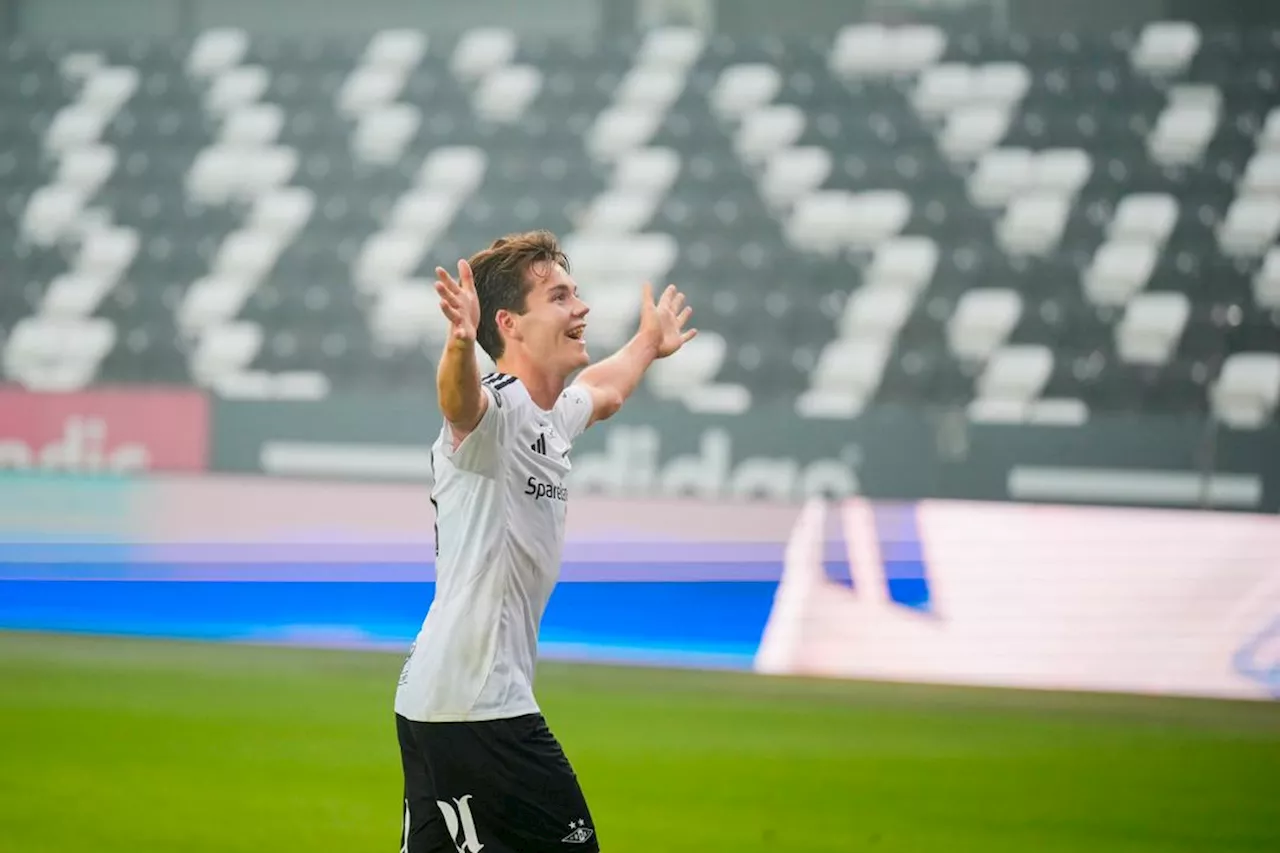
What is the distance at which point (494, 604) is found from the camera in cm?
362

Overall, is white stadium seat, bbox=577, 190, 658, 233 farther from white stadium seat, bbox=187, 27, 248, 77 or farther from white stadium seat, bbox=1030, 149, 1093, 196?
white stadium seat, bbox=187, 27, 248, 77

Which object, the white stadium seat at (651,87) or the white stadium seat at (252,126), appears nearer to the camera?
the white stadium seat at (651,87)

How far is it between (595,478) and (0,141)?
9400 millimetres

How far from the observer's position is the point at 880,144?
15.2 metres

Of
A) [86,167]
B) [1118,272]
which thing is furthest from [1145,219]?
[86,167]

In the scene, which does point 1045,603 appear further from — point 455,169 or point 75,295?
point 75,295

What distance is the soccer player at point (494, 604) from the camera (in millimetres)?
3564

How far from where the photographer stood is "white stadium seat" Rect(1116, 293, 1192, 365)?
13.3 metres

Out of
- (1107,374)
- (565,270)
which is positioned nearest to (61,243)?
(1107,374)

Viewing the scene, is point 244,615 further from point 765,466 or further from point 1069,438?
point 1069,438

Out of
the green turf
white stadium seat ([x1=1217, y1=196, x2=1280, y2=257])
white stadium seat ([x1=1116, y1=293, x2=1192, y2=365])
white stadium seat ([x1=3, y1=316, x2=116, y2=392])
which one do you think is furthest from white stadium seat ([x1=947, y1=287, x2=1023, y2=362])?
white stadium seat ([x1=3, y1=316, x2=116, y2=392])

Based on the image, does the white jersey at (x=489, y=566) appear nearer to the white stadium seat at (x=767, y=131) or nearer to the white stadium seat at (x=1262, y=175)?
the white stadium seat at (x=1262, y=175)

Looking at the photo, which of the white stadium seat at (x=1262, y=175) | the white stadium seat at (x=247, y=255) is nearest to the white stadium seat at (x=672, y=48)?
the white stadium seat at (x=247, y=255)

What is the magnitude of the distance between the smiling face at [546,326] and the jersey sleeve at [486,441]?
0.20 m
